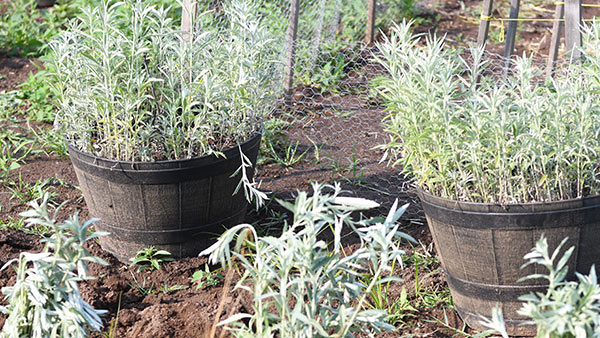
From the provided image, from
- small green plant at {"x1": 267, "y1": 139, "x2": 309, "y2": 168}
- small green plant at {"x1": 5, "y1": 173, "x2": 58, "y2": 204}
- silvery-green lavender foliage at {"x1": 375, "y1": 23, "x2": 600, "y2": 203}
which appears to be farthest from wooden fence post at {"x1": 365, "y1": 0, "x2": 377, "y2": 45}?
silvery-green lavender foliage at {"x1": 375, "y1": 23, "x2": 600, "y2": 203}

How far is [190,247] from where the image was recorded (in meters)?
3.18

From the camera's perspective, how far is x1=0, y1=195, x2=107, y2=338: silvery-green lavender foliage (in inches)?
77.9

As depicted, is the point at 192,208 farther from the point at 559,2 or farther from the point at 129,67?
the point at 559,2

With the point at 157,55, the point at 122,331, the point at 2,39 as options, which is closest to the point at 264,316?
the point at 122,331

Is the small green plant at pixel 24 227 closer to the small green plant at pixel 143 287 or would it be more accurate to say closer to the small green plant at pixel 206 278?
the small green plant at pixel 143 287

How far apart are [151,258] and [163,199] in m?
0.32

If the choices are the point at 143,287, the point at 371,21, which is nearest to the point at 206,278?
the point at 143,287

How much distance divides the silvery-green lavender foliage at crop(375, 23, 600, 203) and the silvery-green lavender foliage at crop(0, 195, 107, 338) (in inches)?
47.8

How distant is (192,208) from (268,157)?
4.36 ft

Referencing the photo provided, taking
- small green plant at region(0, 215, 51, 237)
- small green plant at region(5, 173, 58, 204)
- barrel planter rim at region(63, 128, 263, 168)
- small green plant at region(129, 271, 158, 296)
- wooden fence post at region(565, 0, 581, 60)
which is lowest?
small green plant at region(129, 271, 158, 296)

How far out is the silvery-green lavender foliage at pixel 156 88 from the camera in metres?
2.99

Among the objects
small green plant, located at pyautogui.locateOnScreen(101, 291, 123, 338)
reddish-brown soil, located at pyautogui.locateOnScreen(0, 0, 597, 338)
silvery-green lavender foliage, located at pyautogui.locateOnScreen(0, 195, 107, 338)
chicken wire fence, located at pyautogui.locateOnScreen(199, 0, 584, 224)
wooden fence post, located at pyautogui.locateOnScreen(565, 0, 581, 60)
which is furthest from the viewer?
chicken wire fence, located at pyautogui.locateOnScreen(199, 0, 584, 224)

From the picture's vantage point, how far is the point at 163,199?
118 inches

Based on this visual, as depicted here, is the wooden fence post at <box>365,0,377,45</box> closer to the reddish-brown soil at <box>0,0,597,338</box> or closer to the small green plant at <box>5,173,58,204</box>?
the reddish-brown soil at <box>0,0,597,338</box>
